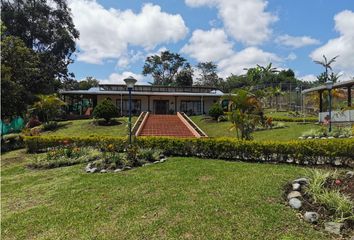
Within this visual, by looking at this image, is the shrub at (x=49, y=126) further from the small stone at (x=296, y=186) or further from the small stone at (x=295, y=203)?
the small stone at (x=295, y=203)

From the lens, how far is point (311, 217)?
18.1 feet

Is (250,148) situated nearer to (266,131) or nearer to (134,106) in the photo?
(266,131)

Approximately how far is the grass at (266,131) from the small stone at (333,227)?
11.5m

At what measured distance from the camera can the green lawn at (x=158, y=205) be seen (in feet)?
17.5

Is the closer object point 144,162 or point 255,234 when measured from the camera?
point 255,234

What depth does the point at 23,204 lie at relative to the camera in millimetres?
7457

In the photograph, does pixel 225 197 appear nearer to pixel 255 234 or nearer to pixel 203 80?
pixel 255 234

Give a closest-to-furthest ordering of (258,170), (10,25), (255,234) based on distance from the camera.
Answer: (255,234)
(258,170)
(10,25)

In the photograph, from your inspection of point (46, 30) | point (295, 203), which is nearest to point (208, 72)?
point (46, 30)

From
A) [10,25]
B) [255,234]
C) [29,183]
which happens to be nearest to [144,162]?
[29,183]

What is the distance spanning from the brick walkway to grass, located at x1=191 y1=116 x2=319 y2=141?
163cm

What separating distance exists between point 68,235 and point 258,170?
5579 mm

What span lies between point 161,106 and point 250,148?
25.3 meters

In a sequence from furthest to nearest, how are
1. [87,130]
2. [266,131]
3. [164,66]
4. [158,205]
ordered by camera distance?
[164,66]
[87,130]
[266,131]
[158,205]
